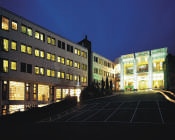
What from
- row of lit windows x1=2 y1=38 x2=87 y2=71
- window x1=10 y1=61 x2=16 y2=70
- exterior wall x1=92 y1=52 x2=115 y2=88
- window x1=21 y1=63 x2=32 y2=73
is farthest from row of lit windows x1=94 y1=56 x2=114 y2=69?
window x1=10 y1=61 x2=16 y2=70

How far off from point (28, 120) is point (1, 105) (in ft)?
32.8

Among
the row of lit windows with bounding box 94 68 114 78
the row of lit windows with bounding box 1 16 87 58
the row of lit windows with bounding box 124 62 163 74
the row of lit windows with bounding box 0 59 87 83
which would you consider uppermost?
the row of lit windows with bounding box 1 16 87 58

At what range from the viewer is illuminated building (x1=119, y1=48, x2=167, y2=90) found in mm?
78188

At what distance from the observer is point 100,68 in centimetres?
7462

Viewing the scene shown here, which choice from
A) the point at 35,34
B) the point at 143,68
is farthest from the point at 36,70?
the point at 143,68

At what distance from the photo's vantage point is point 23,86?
41.9m

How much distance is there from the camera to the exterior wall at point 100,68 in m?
70.2

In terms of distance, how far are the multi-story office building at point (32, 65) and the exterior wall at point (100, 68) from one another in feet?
38.9

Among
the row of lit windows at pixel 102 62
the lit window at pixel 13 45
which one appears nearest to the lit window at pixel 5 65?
the lit window at pixel 13 45

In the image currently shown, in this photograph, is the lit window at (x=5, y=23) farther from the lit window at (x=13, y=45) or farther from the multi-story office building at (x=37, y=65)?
the lit window at (x=13, y=45)

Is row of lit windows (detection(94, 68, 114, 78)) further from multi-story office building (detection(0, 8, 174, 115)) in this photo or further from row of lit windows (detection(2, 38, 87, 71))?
row of lit windows (detection(2, 38, 87, 71))

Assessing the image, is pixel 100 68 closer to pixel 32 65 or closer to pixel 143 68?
pixel 143 68

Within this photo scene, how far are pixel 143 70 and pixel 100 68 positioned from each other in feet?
54.9

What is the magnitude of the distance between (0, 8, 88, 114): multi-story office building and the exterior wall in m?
11.8
